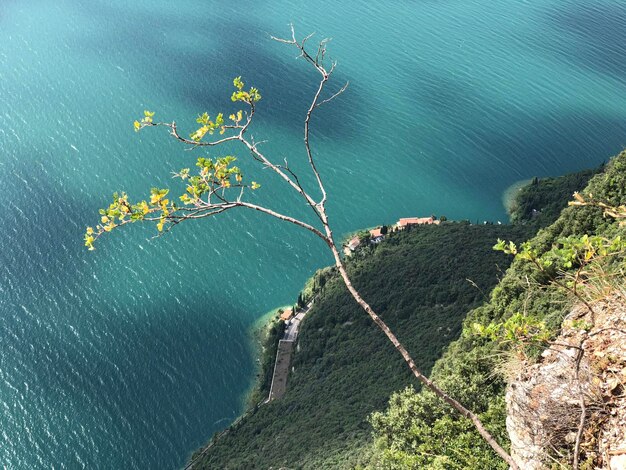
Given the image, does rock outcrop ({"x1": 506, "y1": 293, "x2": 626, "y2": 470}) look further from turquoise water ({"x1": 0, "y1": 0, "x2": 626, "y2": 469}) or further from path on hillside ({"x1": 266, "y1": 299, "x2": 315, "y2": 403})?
path on hillside ({"x1": 266, "y1": 299, "x2": 315, "y2": 403})

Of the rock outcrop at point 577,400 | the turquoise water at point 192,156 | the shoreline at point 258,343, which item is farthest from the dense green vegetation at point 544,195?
the rock outcrop at point 577,400

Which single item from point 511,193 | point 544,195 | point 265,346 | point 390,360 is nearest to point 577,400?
point 390,360

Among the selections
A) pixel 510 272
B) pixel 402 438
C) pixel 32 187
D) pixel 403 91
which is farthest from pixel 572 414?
pixel 403 91

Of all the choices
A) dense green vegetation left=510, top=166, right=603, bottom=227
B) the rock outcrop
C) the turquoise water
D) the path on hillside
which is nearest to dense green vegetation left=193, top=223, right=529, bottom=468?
the path on hillside

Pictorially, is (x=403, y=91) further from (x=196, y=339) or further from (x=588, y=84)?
(x=196, y=339)

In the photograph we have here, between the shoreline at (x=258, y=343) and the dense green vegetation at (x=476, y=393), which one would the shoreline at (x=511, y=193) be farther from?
the dense green vegetation at (x=476, y=393)
